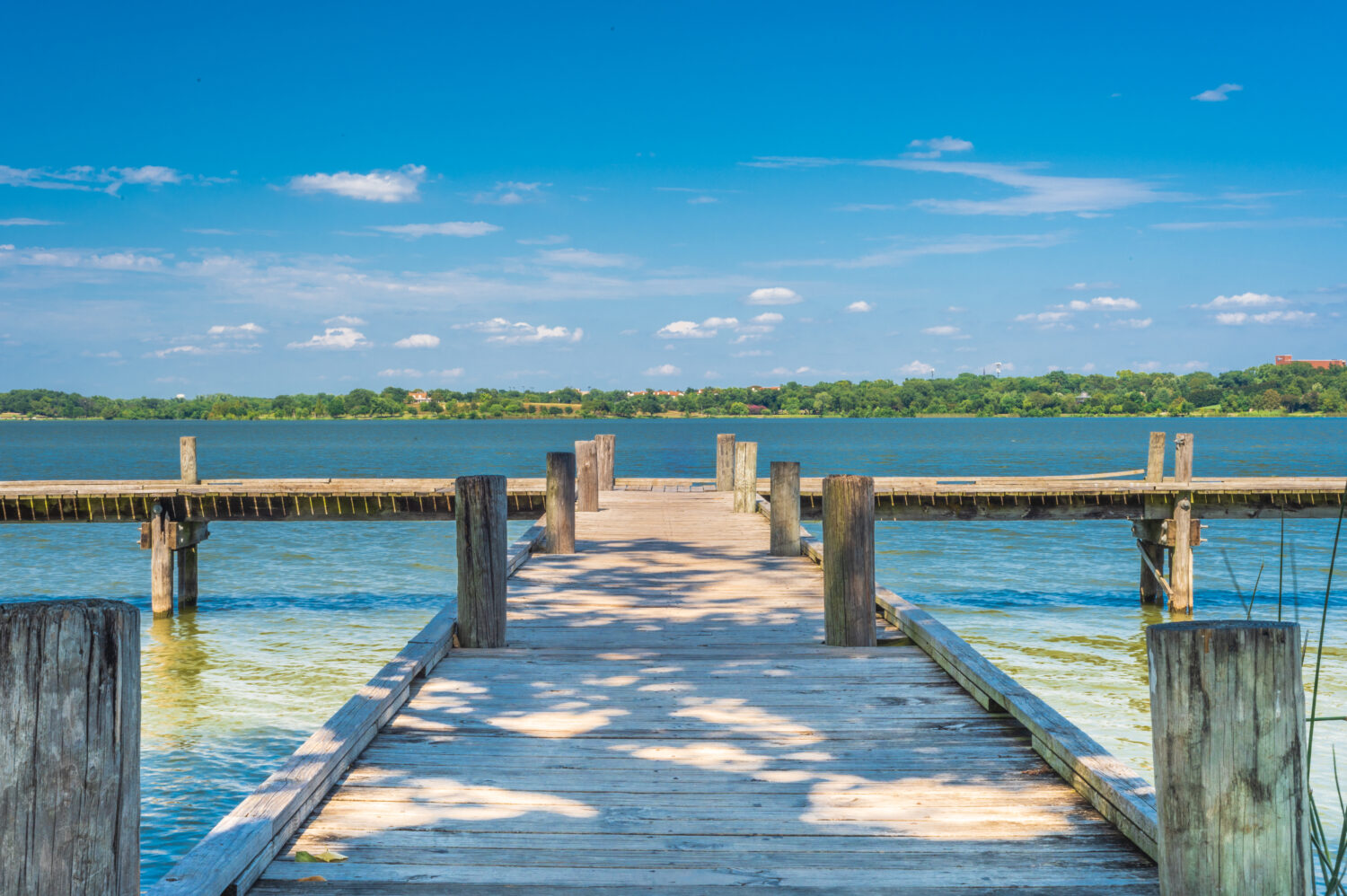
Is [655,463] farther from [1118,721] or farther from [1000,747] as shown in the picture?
[1000,747]

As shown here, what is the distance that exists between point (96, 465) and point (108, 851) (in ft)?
263

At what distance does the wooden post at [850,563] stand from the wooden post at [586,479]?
9502 mm

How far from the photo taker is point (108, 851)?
2.19m

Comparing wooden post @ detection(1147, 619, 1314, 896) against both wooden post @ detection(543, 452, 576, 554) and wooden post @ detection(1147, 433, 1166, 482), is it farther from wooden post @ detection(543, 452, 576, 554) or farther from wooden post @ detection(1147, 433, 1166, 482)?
wooden post @ detection(1147, 433, 1166, 482)

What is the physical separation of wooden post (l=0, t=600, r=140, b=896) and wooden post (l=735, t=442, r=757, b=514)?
1379 centimetres

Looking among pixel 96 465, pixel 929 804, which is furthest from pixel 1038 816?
pixel 96 465

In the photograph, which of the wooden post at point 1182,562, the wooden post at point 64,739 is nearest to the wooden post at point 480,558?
the wooden post at point 64,739

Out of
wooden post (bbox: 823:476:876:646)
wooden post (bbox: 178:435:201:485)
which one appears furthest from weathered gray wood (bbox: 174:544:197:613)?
wooden post (bbox: 823:476:876:646)

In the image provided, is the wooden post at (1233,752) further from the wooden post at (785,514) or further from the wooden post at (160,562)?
the wooden post at (160,562)

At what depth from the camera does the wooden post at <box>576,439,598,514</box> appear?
15.9 m

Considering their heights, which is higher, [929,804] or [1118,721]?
[929,804]

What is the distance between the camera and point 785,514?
10.8 meters

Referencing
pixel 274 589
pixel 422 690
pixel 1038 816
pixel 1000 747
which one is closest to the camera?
pixel 1038 816

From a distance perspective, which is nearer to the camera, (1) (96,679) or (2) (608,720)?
(1) (96,679)
